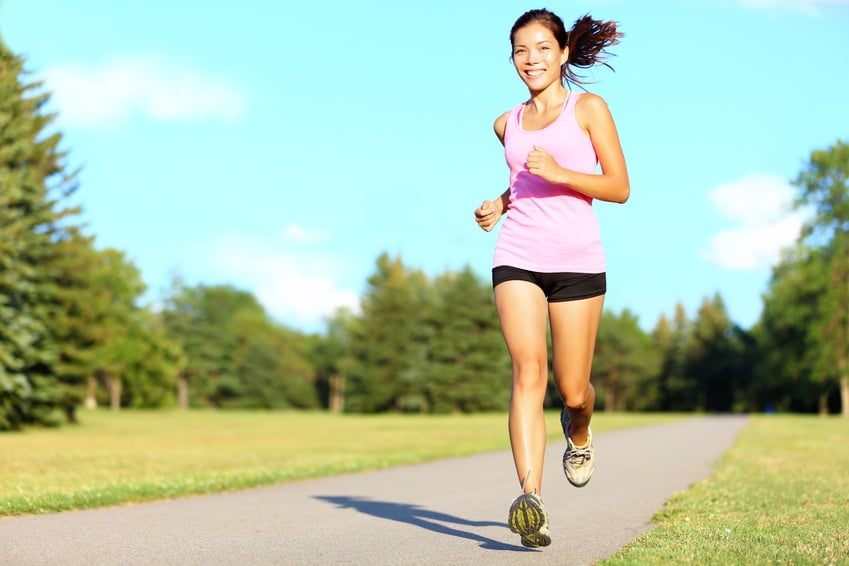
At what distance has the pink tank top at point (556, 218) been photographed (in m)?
4.95

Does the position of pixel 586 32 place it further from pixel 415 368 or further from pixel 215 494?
pixel 415 368

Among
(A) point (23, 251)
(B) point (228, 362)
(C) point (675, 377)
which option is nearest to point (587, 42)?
(A) point (23, 251)

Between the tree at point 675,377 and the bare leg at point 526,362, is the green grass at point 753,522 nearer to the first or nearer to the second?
the bare leg at point 526,362

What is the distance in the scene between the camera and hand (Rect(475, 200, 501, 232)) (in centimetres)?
523

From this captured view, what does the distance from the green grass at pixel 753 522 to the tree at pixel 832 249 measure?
1621 inches

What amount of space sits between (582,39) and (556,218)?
3.80 feet

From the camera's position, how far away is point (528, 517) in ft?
15.1

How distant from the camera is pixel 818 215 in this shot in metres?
52.0

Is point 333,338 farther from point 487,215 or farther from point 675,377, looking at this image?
point 487,215

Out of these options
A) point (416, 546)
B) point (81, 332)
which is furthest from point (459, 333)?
point (416, 546)

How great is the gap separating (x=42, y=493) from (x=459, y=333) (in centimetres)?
6952

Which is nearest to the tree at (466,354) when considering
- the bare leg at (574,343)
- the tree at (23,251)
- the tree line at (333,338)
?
the tree line at (333,338)

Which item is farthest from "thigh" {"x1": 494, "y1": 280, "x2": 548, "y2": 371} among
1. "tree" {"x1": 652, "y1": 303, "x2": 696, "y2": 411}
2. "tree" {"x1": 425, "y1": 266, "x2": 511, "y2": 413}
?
"tree" {"x1": 652, "y1": 303, "x2": 696, "y2": 411}

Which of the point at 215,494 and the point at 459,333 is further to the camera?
the point at 459,333
